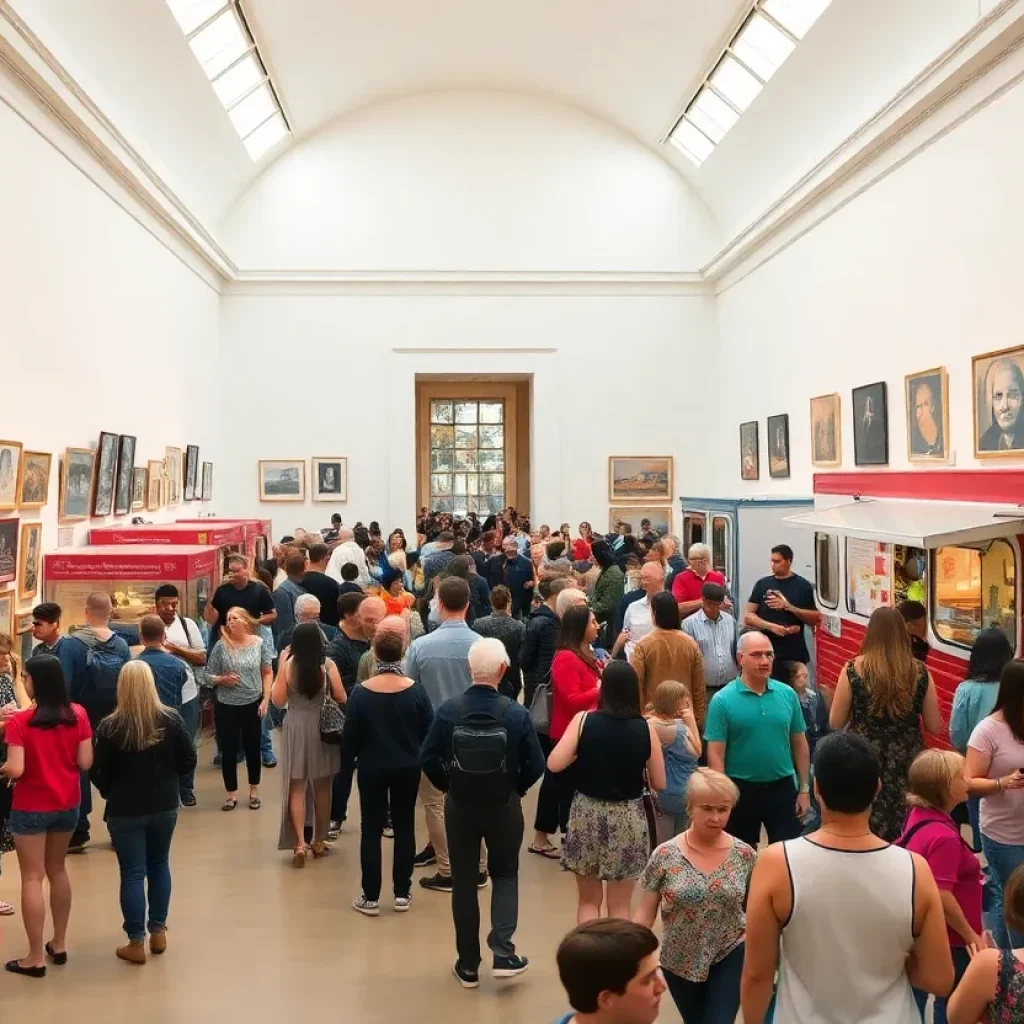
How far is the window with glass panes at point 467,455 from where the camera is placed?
26875 millimetres

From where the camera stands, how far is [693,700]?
7.36 meters

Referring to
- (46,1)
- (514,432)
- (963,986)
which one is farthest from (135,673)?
(514,432)

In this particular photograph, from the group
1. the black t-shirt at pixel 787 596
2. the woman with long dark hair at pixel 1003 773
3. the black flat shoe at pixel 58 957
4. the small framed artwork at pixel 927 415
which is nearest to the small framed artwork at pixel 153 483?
the black t-shirt at pixel 787 596

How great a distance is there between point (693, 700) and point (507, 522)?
11.7 meters

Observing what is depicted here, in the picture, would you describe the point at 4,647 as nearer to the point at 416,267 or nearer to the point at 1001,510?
the point at 1001,510

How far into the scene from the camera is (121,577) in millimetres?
10734

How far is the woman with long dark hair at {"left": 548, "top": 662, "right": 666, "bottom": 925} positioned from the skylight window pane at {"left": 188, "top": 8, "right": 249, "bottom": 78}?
1270cm

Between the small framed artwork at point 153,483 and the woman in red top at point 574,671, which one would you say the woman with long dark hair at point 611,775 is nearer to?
the woman in red top at point 574,671

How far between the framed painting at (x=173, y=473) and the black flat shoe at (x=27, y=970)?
39.3ft

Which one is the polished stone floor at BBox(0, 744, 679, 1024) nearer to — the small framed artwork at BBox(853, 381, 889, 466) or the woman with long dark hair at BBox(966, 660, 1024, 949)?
the woman with long dark hair at BBox(966, 660, 1024, 949)

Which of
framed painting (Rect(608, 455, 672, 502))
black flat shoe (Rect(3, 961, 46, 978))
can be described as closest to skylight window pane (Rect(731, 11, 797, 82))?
framed painting (Rect(608, 455, 672, 502))

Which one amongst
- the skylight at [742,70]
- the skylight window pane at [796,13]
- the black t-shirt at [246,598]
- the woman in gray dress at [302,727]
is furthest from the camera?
the skylight at [742,70]

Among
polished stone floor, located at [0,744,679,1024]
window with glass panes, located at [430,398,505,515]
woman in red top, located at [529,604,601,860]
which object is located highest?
window with glass panes, located at [430,398,505,515]

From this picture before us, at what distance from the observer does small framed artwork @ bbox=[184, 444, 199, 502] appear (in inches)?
743
